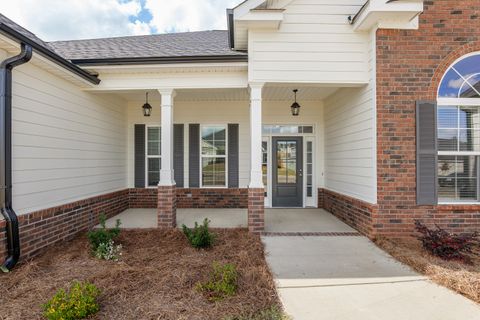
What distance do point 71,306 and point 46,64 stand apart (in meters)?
3.75

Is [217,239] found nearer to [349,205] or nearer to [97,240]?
[97,240]

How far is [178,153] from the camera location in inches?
294

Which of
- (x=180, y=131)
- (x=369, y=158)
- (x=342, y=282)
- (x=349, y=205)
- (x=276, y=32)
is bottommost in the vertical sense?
(x=342, y=282)

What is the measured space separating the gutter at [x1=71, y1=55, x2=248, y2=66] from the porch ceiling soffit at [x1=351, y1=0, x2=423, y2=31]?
6.98 ft

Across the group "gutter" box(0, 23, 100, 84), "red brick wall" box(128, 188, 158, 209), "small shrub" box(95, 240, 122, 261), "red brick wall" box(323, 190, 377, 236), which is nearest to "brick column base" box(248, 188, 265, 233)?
"red brick wall" box(323, 190, 377, 236)

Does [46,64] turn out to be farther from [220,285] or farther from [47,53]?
[220,285]

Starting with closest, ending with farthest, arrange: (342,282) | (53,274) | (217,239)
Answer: (342,282), (53,274), (217,239)

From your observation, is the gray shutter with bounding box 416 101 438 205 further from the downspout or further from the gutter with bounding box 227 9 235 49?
the downspout

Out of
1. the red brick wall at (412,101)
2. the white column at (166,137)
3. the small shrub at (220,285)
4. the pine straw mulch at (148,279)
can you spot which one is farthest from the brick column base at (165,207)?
the red brick wall at (412,101)

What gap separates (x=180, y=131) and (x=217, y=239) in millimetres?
3779

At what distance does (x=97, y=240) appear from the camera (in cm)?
423

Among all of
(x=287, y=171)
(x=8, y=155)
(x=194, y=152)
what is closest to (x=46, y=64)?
(x=8, y=155)

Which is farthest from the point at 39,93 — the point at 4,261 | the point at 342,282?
the point at 342,282

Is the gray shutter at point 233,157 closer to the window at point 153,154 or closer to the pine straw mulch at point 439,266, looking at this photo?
the window at point 153,154
